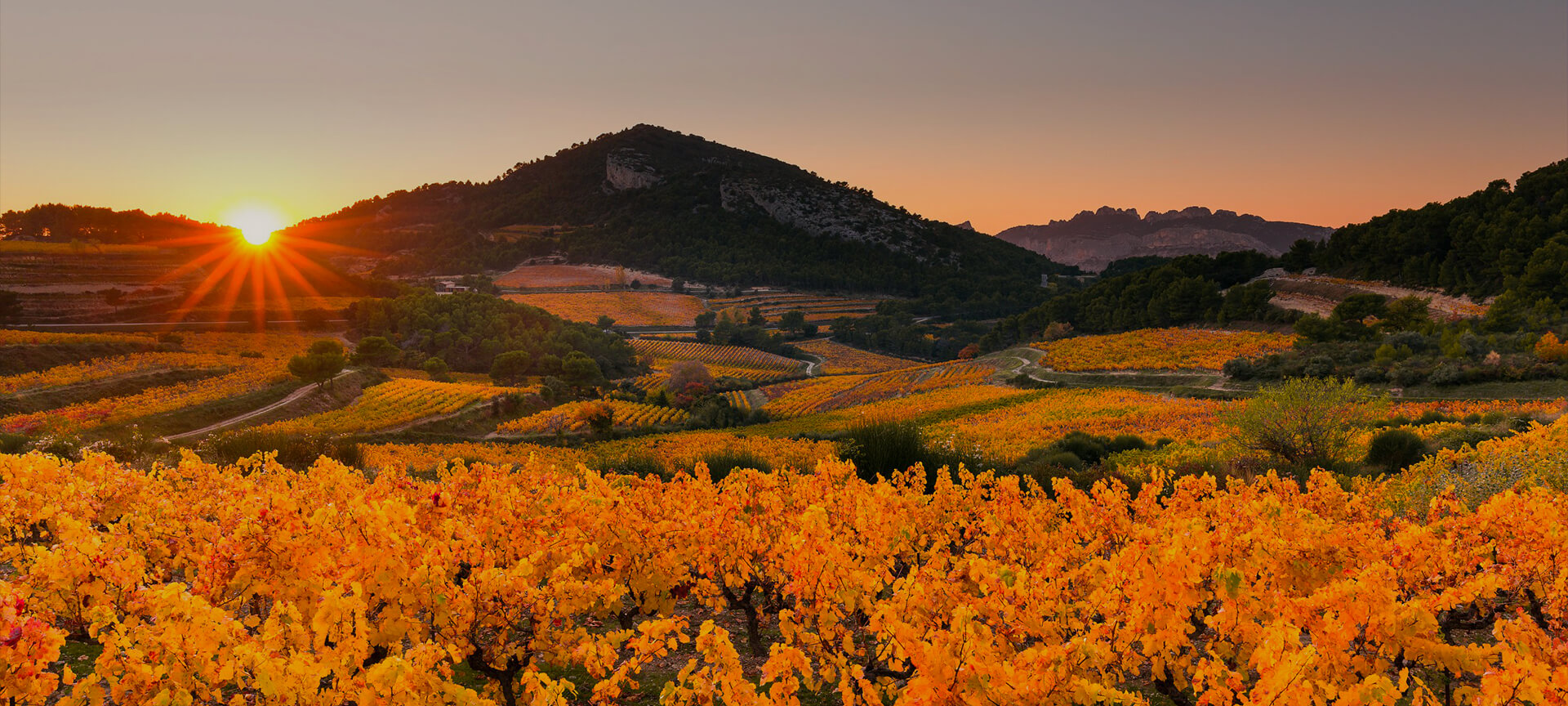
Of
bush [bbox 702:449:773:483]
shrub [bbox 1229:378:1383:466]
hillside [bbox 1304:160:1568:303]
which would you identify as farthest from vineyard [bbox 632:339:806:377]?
shrub [bbox 1229:378:1383:466]

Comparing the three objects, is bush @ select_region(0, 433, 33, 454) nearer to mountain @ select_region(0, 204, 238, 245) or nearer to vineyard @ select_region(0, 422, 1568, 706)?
vineyard @ select_region(0, 422, 1568, 706)

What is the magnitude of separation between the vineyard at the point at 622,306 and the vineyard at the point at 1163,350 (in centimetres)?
8436

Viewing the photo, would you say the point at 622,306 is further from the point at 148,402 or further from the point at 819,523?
the point at 819,523

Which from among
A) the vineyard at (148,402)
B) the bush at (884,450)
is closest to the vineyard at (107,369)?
the vineyard at (148,402)

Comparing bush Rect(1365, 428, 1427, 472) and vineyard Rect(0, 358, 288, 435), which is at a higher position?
bush Rect(1365, 428, 1427, 472)

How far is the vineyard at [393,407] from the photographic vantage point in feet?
138

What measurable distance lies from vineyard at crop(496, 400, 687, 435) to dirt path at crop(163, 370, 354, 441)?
13730 mm

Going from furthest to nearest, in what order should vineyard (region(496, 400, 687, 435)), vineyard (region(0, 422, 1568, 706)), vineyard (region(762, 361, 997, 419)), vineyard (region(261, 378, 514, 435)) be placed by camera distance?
1. vineyard (region(762, 361, 997, 419))
2. vineyard (region(496, 400, 687, 435))
3. vineyard (region(261, 378, 514, 435))
4. vineyard (region(0, 422, 1568, 706))

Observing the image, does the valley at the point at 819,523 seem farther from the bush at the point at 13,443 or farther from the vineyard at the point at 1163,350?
the vineyard at the point at 1163,350

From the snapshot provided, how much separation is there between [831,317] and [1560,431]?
449 ft

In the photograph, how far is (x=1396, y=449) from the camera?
2033 centimetres

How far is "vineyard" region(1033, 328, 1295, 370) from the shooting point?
49438 mm

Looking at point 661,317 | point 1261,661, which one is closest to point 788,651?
point 1261,661

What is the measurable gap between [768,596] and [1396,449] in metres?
20.8
